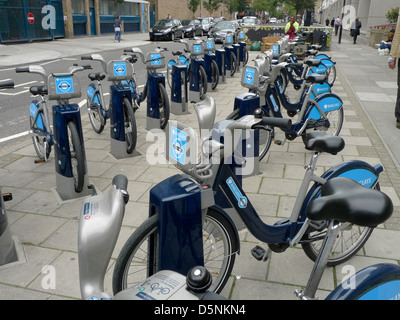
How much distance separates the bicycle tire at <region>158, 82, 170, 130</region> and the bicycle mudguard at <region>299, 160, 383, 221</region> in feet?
12.7

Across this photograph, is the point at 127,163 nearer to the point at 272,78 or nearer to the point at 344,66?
the point at 272,78

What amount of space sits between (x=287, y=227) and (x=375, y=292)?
1125 mm

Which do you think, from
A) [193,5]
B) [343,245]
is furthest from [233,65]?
[193,5]

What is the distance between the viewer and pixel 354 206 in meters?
1.50

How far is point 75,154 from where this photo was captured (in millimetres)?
3994

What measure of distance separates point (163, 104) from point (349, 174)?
4046 mm

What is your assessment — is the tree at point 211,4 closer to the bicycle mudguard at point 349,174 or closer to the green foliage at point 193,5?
the green foliage at point 193,5

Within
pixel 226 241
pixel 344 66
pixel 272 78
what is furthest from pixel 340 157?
pixel 344 66

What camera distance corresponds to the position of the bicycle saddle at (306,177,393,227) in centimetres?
146

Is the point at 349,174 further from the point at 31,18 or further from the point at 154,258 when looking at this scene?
the point at 31,18

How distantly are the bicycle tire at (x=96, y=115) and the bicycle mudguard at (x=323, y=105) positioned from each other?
3.09 meters

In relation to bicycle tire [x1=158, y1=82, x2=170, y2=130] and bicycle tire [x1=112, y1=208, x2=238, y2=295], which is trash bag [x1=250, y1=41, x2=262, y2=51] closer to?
bicycle tire [x1=158, y1=82, x2=170, y2=130]
